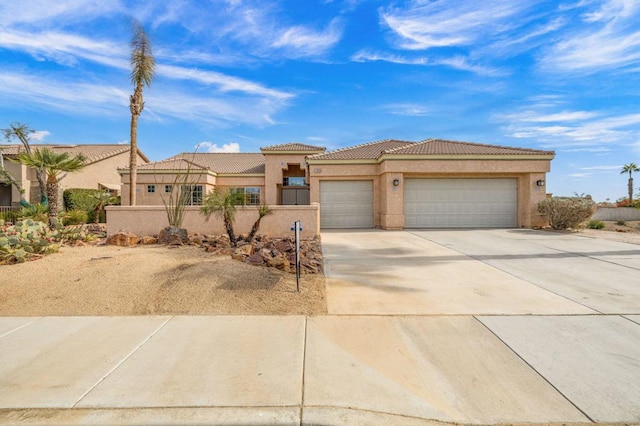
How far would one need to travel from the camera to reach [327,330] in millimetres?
4512

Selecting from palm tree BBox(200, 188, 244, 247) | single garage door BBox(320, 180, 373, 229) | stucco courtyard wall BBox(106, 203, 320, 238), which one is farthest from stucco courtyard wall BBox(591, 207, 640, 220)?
palm tree BBox(200, 188, 244, 247)

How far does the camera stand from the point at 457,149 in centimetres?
1781

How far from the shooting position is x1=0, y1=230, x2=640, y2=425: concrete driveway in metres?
2.92

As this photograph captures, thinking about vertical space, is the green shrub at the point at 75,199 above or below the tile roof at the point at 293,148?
below

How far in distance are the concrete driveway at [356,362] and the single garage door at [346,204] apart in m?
11.4

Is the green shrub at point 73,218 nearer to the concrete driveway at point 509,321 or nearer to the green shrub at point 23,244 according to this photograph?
the green shrub at point 23,244

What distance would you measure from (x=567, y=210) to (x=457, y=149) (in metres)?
5.75

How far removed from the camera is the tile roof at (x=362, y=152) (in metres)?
17.9

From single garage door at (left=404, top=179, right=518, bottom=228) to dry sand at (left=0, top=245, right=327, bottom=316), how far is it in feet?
38.0

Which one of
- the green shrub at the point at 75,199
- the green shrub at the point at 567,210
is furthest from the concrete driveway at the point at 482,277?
the green shrub at the point at 75,199

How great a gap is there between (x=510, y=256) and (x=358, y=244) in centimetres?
466

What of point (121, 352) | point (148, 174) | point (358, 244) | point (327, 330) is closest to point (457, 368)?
point (327, 330)

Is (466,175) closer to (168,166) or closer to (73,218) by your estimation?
(73,218)

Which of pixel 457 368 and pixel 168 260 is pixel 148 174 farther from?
pixel 457 368
